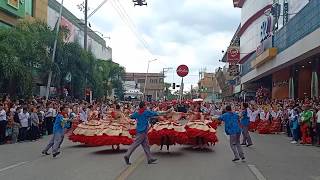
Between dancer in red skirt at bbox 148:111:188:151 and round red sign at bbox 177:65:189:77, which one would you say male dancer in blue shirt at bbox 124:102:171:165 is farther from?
round red sign at bbox 177:65:189:77

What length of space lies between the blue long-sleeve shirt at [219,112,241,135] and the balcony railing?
38.9ft

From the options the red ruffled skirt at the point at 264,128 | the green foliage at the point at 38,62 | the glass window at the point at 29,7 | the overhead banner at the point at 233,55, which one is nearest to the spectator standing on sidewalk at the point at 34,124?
the green foliage at the point at 38,62

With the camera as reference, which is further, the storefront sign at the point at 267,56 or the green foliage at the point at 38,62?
the storefront sign at the point at 267,56

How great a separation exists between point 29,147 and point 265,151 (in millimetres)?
8929

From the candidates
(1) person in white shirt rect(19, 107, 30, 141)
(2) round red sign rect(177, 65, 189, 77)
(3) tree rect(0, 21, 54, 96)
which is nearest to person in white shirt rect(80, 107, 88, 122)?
(3) tree rect(0, 21, 54, 96)

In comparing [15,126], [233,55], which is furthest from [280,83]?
[15,126]

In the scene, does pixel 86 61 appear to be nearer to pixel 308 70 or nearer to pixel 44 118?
→ pixel 44 118

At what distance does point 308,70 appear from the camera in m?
39.1

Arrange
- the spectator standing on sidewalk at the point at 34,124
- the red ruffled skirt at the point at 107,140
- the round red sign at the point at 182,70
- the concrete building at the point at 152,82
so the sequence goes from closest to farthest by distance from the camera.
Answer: the red ruffled skirt at the point at 107,140 → the spectator standing on sidewalk at the point at 34,124 → the round red sign at the point at 182,70 → the concrete building at the point at 152,82

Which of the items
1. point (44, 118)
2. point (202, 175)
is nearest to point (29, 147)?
point (44, 118)

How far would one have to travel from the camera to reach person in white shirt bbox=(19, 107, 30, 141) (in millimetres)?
22719

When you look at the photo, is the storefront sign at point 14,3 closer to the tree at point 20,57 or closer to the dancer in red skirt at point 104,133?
the tree at point 20,57

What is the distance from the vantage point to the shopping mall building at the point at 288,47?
2792 cm

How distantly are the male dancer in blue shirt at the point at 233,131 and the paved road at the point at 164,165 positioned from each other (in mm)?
363
